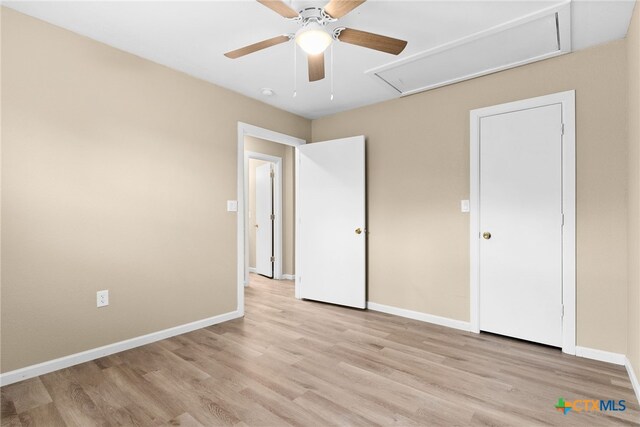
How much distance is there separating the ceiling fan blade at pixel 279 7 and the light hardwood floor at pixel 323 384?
2.19 meters

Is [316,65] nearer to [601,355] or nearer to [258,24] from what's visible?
[258,24]

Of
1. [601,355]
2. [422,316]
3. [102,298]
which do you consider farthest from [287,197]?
[601,355]

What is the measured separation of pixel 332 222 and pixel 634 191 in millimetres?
2683

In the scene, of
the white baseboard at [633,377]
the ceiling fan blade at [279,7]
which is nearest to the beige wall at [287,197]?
the ceiling fan blade at [279,7]

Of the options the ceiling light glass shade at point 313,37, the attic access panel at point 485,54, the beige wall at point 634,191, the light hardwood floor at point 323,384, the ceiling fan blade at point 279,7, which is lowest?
the light hardwood floor at point 323,384

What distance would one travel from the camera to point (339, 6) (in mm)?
1761

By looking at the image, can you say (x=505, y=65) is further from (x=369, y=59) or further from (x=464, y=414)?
(x=464, y=414)

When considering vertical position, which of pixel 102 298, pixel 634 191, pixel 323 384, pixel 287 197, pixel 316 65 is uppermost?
pixel 316 65

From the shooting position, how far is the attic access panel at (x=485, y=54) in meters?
2.29

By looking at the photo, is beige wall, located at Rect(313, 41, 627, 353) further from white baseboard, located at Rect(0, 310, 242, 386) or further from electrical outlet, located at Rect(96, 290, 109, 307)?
electrical outlet, located at Rect(96, 290, 109, 307)

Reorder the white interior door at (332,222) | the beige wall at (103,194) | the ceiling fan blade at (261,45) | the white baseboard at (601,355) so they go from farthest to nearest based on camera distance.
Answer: the white interior door at (332,222) < the white baseboard at (601,355) < the beige wall at (103,194) < the ceiling fan blade at (261,45)

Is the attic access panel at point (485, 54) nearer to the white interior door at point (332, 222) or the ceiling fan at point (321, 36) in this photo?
the ceiling fan at point (321, 36)

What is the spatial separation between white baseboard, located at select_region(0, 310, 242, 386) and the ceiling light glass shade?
2.60 m

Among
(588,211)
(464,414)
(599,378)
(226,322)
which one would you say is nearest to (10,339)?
(226,322)
